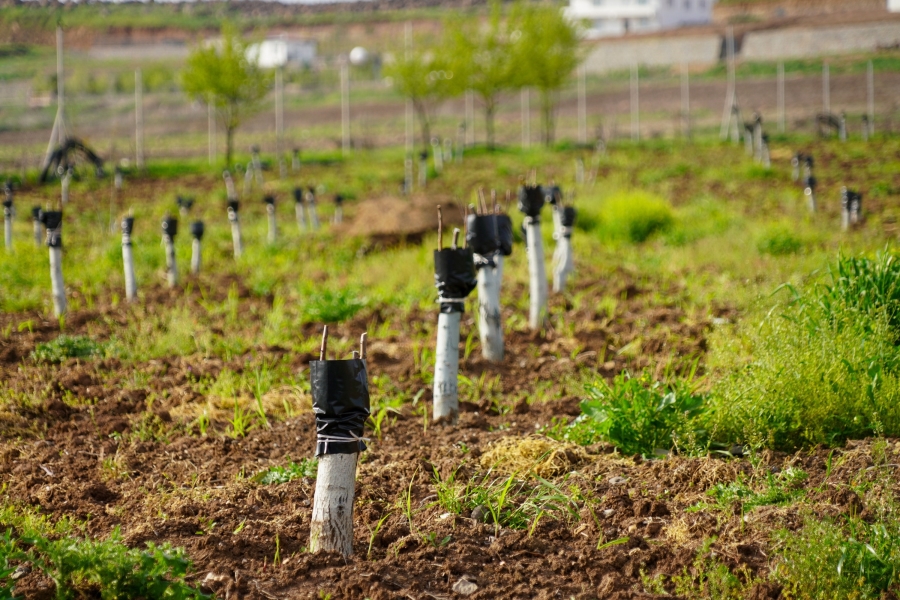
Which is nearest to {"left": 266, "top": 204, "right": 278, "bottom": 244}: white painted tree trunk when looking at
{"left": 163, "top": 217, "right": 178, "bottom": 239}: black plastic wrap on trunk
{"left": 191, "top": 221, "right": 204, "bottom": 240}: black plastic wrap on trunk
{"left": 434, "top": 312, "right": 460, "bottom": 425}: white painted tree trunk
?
{"left": 191, "top": 221, "right": 204, "bottom": 240}: black plastic wrap on trunk

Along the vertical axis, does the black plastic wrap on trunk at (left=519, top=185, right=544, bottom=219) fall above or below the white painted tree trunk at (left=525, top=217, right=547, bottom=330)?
above

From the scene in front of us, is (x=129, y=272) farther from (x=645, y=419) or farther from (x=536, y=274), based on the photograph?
(x=645, y=419)

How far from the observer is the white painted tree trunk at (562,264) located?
8.02 meters

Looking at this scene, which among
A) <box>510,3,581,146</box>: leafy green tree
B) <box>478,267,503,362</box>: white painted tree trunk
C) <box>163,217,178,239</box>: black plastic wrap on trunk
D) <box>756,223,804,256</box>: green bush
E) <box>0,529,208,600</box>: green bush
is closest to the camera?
<box>0,529,208,600</box>: green bush

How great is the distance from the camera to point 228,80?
23.3 m

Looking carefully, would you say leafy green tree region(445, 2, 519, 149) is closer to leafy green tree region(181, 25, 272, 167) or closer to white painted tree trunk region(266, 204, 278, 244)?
leafy green tree region(181, 25, 272, 167)

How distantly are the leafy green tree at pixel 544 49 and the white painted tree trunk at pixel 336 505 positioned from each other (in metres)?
25.4

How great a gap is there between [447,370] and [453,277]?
0.48 metres

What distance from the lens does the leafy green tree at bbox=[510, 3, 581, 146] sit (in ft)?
92.8

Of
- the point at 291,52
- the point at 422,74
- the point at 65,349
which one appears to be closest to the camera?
the point at 65,349

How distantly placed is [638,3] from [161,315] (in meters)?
61.6

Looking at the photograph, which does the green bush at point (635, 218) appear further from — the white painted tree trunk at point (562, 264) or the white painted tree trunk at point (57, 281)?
the white painted tree trunk at point (57, 281)

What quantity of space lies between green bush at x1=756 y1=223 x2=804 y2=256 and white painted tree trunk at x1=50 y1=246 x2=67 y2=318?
653 cm

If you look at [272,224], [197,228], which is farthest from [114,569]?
[272,224]
